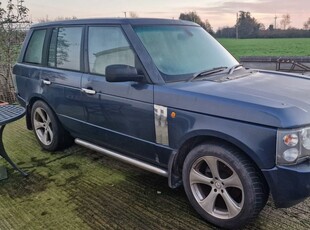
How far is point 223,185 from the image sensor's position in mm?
2771

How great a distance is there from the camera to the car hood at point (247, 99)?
2338mm

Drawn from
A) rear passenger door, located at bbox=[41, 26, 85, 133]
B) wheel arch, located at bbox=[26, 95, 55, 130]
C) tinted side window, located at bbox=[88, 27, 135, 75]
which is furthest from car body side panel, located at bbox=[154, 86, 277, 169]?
wheel arch, located at bbox=[26, 95, 55, 130]

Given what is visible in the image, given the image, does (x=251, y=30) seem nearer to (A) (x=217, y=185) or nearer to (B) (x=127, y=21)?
(B) (x=127, y=21)

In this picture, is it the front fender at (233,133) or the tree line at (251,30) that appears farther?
the tree line at (251,30)

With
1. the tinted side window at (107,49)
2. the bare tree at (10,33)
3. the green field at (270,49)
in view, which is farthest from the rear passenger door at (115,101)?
the green field at (270,49)

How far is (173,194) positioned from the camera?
343cm

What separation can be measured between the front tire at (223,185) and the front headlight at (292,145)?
30 centimetres

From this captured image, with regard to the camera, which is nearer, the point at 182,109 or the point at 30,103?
the point at 182,109

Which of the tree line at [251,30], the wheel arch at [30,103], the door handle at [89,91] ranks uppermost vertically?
the tree line at [251,30]

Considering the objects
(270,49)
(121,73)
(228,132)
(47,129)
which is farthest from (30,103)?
(270,49)

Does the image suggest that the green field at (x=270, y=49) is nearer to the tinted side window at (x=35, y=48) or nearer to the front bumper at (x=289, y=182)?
the tinted side window at (x=35, y=48)

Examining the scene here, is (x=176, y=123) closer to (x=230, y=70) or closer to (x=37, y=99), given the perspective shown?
(x=230, y=70)

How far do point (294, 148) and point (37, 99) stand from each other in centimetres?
363

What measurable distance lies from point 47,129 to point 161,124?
91.3 inches
